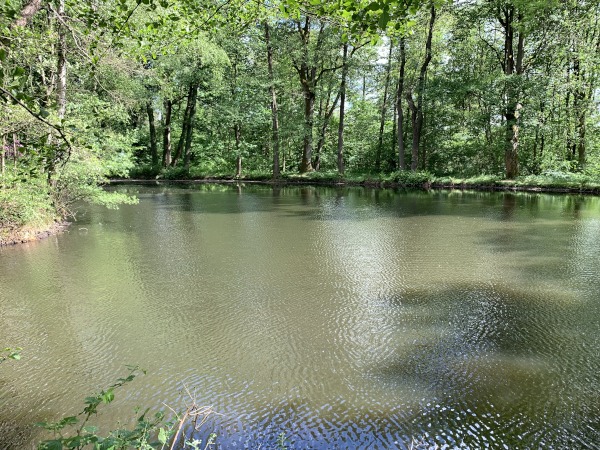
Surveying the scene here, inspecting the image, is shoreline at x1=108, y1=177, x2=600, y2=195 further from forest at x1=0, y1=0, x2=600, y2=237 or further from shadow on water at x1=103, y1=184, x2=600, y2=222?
shadow on water at x1=103, y1=184, x2=600, y2=222

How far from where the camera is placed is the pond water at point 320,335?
281 cm

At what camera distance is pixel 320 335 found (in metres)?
4.09

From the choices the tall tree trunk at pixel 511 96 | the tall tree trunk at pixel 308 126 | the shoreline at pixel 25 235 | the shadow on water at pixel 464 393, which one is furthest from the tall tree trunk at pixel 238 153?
the shadow on water at pixel 464 393

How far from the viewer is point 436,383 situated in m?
3.23

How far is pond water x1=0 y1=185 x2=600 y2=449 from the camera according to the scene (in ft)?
9.21

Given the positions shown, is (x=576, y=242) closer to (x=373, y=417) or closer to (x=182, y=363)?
(x=373, y=417)

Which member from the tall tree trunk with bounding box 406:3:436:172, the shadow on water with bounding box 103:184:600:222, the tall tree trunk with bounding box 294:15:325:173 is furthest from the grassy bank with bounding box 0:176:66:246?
the tall tree trunk with bounding box 406:3:436:172

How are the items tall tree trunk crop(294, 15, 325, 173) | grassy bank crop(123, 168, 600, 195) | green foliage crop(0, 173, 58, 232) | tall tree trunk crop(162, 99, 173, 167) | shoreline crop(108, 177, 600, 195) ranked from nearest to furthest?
green foliage crop(0, 173, 58, 232) → grassy bank crop(123, 168, 600, 195) → shoreline crop(108, 177, 600, 195) → tall tree trunk crop(294, 15, 325, 173) → tall tree trunk crop(162, 99, 173, 167)

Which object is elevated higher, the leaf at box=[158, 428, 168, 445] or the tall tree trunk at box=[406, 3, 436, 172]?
the tall tree trunk at box=[406, 3, 436, 172]

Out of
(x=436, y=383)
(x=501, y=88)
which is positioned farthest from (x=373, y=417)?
(x=501, y=88)

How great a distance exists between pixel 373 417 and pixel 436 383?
26.4 inches

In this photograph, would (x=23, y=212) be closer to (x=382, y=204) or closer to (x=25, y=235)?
(x=25, y=235)

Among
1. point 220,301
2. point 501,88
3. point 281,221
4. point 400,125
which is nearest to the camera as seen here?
point 220,301

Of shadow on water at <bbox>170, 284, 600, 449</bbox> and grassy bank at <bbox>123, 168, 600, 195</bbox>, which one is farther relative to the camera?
grassy bank at <bbox>123, 168, 600, 195</bbox>
